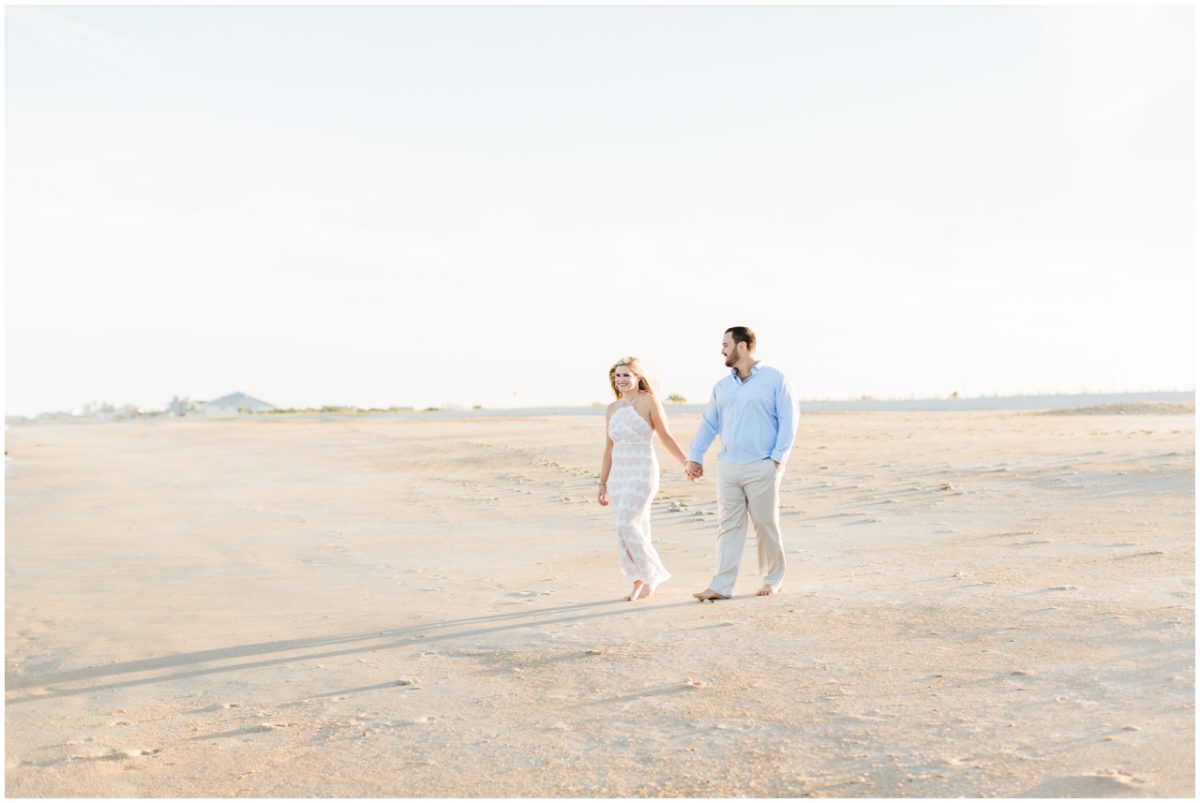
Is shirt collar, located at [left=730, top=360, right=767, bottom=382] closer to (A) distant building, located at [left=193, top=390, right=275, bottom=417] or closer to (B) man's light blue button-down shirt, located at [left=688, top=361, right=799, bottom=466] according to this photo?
(B) man's light blue button-down shirt, located at [left=688, top=361, right=799, bottom=466]

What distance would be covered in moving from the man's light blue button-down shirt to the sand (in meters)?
1.18

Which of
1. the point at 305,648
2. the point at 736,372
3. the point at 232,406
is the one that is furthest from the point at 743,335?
the point at 232,406

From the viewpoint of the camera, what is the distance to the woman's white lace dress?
9.87 meters

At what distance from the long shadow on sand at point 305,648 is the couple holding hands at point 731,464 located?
0.49 metres

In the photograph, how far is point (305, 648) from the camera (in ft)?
27.0

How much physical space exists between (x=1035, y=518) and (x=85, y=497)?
51.6ft

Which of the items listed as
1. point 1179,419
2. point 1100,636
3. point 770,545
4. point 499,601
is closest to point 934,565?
point 770,545

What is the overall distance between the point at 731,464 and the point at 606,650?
248 cm

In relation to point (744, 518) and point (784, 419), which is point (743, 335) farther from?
point (744, 518)

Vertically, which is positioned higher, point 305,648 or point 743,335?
point 743,335

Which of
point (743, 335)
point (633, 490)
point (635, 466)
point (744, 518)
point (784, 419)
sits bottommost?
point (744, 518)

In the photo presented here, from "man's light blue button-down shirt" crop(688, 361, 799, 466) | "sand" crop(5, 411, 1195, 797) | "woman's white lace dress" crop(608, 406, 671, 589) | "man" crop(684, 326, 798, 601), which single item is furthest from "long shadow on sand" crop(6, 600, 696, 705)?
"man's light blue button-down shirt" crop(688, 361, 799, 466)

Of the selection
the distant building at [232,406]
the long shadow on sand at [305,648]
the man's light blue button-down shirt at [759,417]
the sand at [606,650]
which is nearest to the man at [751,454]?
the man's light blue button-down shirt at [759,417]

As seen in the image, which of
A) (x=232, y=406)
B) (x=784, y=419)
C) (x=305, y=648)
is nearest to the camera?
(x=305, y=648)
